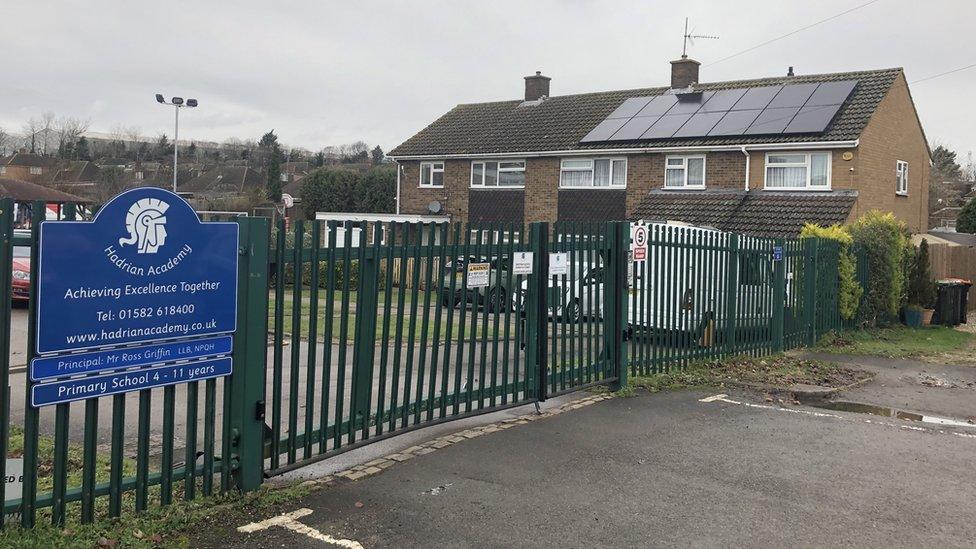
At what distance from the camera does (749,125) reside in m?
25.0

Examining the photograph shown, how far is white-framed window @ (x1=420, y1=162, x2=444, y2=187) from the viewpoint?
32375 mm

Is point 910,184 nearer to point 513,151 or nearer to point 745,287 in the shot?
point 513,151

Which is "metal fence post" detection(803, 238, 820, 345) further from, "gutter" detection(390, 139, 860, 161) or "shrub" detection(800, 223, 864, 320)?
"gutter" detection(390, 139, 860, 161)

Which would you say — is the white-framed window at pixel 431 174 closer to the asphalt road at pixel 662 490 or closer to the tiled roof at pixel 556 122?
the tiled roof at pixel 556 122

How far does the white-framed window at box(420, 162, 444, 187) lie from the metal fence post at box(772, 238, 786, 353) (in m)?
20.2

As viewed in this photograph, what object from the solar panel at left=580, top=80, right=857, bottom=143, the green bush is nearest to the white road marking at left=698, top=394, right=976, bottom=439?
the green bush

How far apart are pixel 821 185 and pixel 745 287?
1253 centimetres

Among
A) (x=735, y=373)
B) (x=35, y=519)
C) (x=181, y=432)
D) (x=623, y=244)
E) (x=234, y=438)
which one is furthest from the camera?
(x=735, y=373)

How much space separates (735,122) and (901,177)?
540cm

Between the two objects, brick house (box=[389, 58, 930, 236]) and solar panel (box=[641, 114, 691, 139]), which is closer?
brick house (box=[389, 58, 930, 236])

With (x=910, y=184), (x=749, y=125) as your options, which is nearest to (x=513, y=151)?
(x=749, y=125)

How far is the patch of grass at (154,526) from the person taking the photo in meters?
4.37

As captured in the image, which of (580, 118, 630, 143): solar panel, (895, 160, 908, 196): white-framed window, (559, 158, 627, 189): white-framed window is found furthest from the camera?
(580, 118, 630, 143): solar panel

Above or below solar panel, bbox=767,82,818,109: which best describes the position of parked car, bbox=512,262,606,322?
A: below
